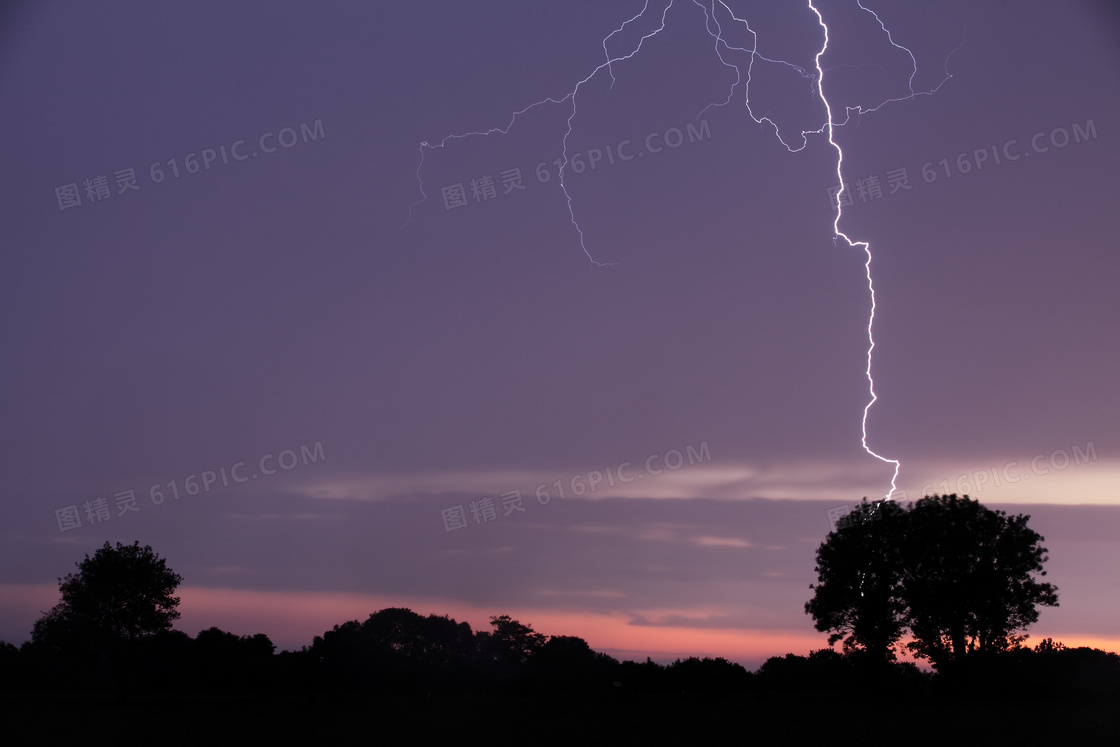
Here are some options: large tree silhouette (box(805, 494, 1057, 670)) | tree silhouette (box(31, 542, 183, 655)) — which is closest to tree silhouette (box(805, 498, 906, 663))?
large tree silhouette (box(805, 494, 1057, 670))

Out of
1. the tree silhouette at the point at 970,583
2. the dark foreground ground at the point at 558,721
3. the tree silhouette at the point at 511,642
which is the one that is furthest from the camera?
the tree silhouette at the point at 511,642

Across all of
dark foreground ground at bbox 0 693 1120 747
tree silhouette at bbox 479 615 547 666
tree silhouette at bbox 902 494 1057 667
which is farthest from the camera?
tree silhouette at bbox 479 615 547 666

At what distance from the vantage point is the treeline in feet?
132

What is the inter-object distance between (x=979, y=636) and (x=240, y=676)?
48.8m

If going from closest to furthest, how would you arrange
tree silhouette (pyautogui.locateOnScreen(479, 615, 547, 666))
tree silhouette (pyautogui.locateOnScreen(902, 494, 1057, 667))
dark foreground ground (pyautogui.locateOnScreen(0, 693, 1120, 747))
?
dark foreground ground (pyautogui.locateOnScreen(0, 693, 1120, 747)), tree silhouette (pyautogui.locateOnScreen(902, 494, 1057, 667)), tree silhouette (pyautogui.locateOnScreen(479, 615, 547, 666))

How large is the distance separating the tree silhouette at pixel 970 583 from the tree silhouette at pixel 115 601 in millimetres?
42611

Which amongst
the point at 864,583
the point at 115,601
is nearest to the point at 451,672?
the point at 115,601

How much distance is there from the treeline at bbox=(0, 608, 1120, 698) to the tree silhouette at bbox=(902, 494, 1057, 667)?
1.44 meters

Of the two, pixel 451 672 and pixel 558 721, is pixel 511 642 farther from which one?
pixel 558 721

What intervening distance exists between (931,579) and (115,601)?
45.9m

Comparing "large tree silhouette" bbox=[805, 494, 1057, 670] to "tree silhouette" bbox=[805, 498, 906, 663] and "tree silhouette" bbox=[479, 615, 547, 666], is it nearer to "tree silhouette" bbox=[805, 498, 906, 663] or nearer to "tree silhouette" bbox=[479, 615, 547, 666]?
"tree silhouette" bbox=[805, 498, 906, 663]

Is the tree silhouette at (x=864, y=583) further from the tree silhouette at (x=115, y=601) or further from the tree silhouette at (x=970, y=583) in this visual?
the tree silhouette at (x=115, y=601)

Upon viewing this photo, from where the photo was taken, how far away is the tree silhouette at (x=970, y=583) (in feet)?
131

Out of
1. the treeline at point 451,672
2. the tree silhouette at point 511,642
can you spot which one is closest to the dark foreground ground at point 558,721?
the treeline at point 451,672
